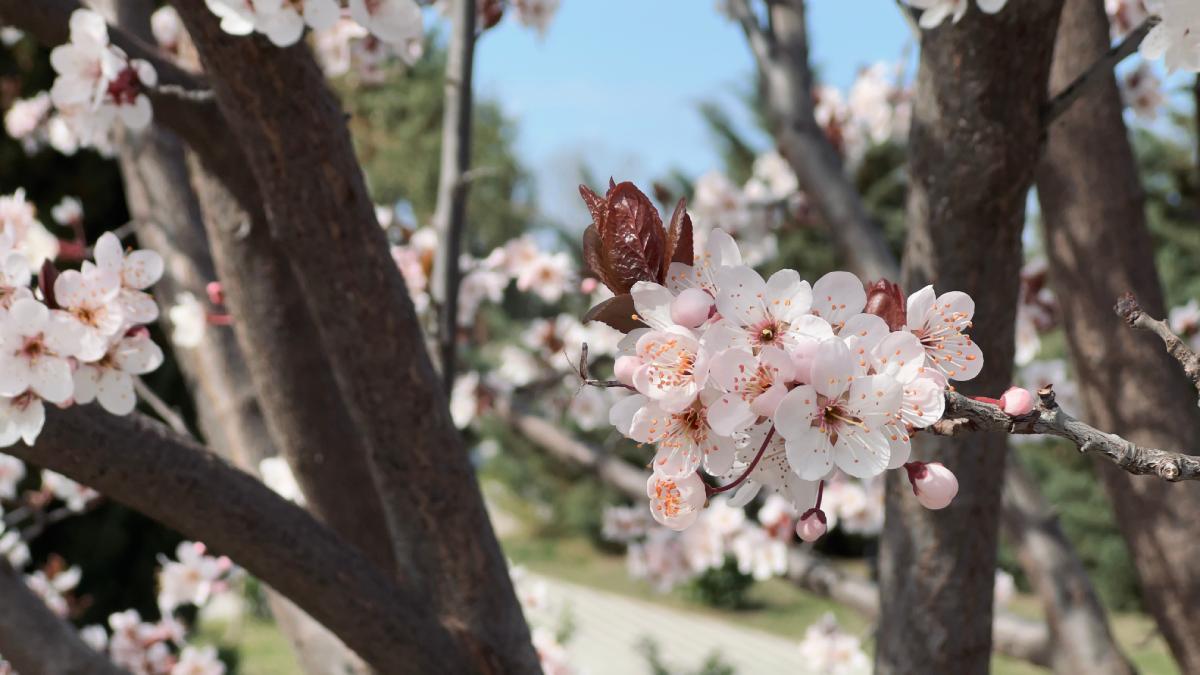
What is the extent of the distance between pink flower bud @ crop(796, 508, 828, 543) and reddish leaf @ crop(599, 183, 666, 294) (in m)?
0.23

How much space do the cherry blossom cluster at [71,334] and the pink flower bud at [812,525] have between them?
2.45 ft

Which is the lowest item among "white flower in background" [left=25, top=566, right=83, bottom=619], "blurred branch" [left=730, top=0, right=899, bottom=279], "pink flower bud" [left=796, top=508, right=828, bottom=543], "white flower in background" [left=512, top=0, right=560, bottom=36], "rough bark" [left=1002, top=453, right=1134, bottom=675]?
"white flower in background" [left=25, top=566, right=83, bottom=619]

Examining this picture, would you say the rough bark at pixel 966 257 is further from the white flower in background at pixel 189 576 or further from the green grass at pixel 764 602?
the green grass at pixel 764 602

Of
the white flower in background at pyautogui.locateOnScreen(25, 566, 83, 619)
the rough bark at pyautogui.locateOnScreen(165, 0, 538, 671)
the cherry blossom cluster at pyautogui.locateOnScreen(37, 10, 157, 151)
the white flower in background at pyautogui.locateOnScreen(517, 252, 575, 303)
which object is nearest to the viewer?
the rough bark at pyautogui.locateOnScreen(165, 0, 538, 671)

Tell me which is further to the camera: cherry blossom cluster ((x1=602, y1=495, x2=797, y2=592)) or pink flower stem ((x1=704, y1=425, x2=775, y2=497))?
cherry blossom cluster ((x1=602, y1=495, x2=797, y2=592))

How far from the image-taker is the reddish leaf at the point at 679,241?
87 centimetres

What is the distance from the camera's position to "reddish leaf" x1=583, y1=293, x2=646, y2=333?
0.86 meters

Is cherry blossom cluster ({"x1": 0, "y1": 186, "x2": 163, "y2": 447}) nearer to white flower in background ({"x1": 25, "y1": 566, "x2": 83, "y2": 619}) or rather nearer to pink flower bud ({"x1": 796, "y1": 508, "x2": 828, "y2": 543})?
pink flower bud ({"x1": 796, "y1": 508, "x2": 828, "y2": 543})

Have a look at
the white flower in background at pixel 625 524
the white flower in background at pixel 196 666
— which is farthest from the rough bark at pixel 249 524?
the white flower in background at pixel 625 524

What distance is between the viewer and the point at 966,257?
154 cm

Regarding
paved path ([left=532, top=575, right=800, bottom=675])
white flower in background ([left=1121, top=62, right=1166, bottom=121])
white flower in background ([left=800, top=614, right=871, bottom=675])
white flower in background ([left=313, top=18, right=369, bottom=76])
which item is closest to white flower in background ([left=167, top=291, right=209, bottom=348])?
white flower in background ([left=313, top=18, right=369, bottom=76])

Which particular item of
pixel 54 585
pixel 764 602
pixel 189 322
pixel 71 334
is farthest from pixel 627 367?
pixel 764 602

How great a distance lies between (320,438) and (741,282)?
50.3 inches

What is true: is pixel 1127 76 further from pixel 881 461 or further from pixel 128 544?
pixel 128 544
